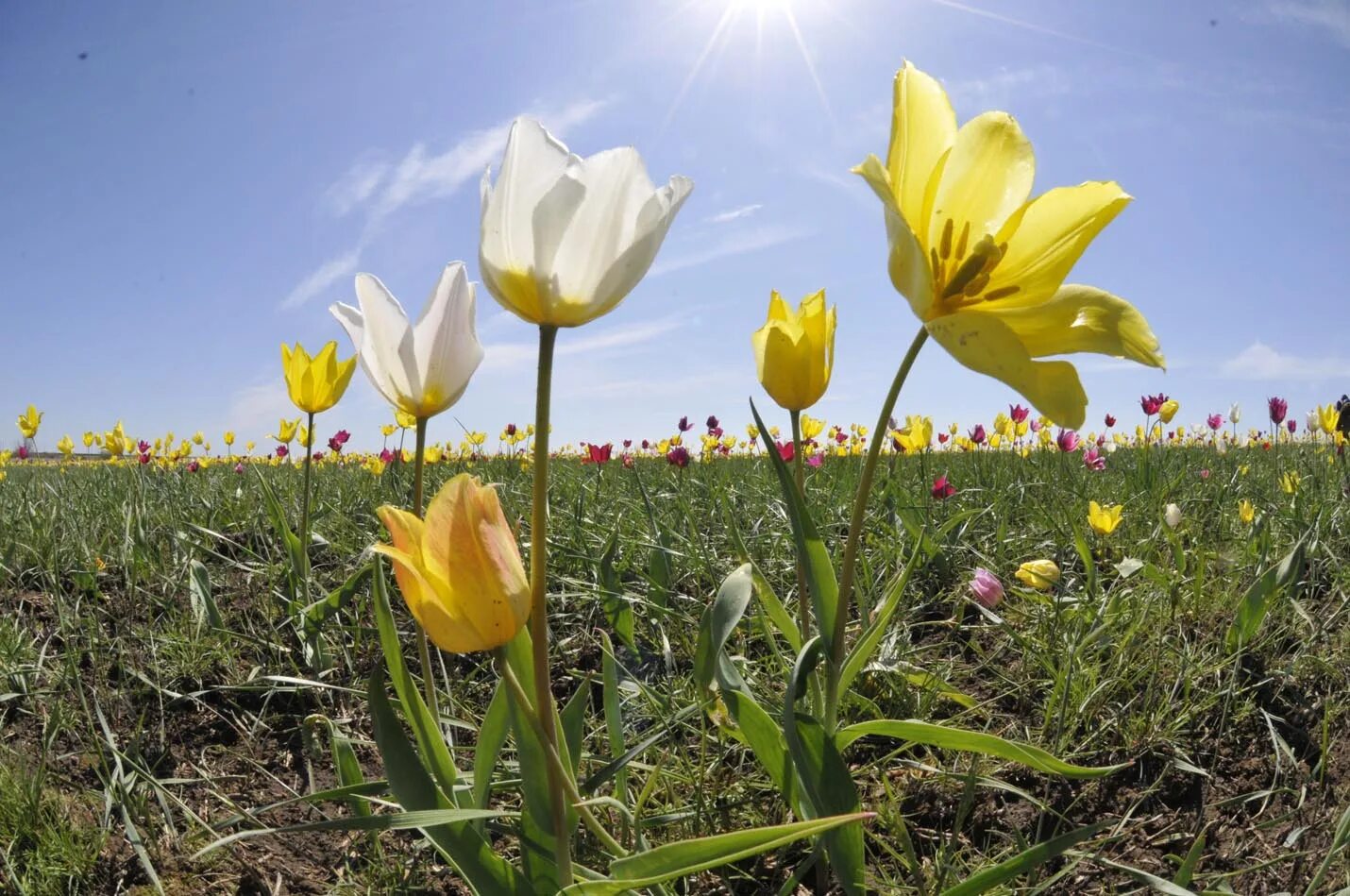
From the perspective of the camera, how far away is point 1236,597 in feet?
7.19

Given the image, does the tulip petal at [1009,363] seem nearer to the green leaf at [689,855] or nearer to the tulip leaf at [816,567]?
the tulip leaf at [816,567]

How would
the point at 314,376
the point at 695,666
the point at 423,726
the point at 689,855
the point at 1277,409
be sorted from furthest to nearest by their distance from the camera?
1. the point at 1277,409
2. the point at 314,376
3. the point at 695,666
4. the point at 423,726
5. the point at 689,855

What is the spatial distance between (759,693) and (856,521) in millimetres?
822

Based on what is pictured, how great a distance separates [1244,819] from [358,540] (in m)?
2.52

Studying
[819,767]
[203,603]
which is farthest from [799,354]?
[203,603]

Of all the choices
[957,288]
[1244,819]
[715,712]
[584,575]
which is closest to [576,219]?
[957,288]

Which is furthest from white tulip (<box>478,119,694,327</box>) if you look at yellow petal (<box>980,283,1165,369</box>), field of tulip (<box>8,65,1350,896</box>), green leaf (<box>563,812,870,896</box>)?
green leaf (<box>563,812,870,896</box>)

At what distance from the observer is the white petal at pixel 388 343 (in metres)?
1.21

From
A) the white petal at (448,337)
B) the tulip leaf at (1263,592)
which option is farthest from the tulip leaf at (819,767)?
the tulip leaf at (1263,592)

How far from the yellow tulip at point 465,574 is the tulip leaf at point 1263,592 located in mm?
1693

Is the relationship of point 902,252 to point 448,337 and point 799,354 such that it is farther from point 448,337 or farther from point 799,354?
point 448,337

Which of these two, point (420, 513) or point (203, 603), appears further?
point (203, 603)

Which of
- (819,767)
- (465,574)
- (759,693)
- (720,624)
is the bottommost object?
(759,693)

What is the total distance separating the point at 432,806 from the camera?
0.94 m
